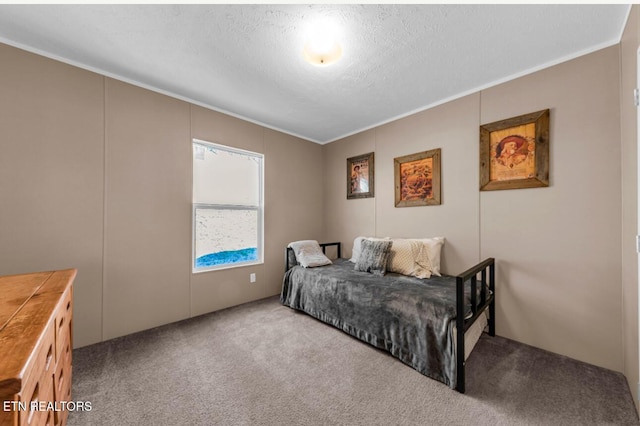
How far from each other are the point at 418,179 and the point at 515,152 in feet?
3.23

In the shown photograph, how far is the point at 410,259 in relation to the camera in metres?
2.81

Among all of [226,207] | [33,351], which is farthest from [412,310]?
[226,207]

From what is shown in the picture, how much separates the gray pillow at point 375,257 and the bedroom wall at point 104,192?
163 centimetres

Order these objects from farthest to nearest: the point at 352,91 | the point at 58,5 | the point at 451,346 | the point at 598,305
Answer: the point at 352,91 → the point at 598,305 → the point at 451,346 → the point at 58,5

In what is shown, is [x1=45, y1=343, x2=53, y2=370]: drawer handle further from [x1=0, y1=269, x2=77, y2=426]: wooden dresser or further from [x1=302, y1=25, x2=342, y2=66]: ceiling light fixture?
[x1=302, y1=25, x2=342, y2=66]: ceiling light fixture

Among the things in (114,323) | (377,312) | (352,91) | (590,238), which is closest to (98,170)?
(114,323)

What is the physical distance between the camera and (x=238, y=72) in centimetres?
236

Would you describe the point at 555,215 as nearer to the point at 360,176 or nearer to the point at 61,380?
the point at 360,176

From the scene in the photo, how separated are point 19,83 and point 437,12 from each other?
3223mm

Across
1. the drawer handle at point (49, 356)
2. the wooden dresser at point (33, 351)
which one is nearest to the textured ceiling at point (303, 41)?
the wooden dresser at point (33, 351)

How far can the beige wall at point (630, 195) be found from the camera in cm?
157

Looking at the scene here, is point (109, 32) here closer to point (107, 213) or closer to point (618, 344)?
point (107, 213)

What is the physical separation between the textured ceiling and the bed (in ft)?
5.86

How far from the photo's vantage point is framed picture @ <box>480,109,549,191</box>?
2.25m
